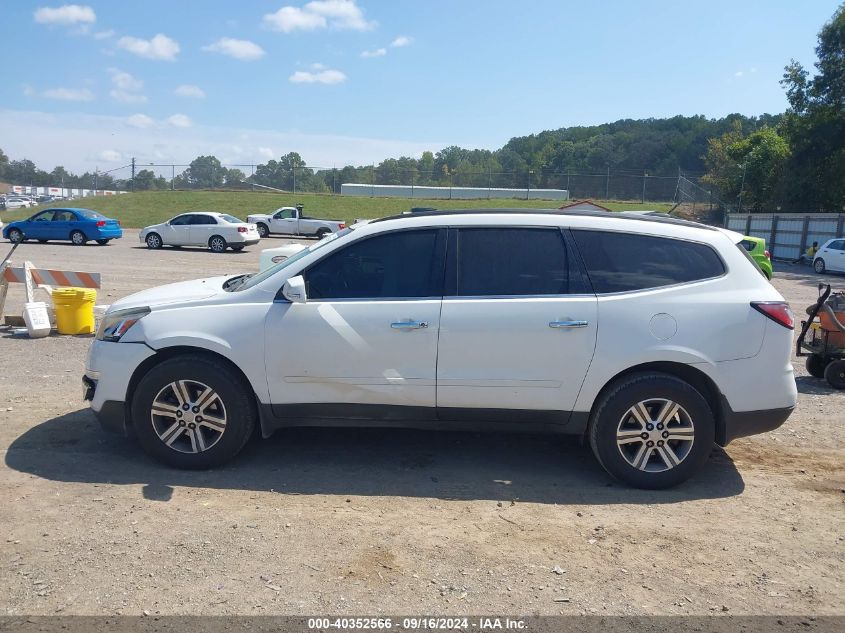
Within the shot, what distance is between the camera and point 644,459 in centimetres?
475

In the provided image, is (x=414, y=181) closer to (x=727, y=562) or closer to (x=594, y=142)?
(x=594, y=142)

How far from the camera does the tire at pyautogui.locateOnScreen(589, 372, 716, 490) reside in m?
4.66

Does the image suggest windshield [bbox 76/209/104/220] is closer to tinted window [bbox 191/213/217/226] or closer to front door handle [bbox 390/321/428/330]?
tinted window [bbox 191/213/217/226]

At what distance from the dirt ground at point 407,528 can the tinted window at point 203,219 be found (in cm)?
2292

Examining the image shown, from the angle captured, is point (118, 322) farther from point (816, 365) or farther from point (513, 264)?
point (816, 365)

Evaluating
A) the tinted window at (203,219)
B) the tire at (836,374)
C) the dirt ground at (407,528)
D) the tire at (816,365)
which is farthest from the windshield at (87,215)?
the tire at (836,374)

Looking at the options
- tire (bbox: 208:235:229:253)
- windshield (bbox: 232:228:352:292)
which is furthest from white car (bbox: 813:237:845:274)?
windshield (bbox: 232:228:352:292)

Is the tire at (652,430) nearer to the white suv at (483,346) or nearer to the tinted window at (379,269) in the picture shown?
the white suv at (483,346)

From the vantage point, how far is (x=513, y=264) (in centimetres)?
486

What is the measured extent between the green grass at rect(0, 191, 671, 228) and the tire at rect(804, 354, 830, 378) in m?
39.7

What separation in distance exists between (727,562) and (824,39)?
144 ft

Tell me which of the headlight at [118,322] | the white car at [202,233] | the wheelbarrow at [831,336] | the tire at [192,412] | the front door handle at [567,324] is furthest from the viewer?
the white car at [202,233]

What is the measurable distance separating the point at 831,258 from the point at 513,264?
27642mm

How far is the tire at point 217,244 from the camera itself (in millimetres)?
27812
